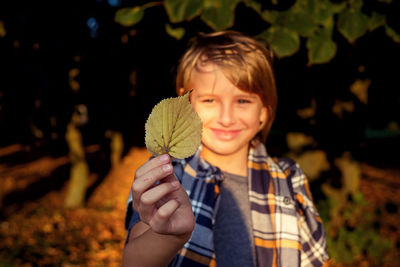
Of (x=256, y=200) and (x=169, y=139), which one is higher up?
(x=169, y=139)

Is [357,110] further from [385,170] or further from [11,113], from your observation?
[385,170]

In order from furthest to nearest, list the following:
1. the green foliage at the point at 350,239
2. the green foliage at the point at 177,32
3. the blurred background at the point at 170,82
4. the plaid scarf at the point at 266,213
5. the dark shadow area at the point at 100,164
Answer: the dark shadow area at the point at 100,164, the green foliage at the point at 350,239, the green foliage at the point at 177,32, the blurred background at the point at 170,82, the plaid scarf at the point at 266,213

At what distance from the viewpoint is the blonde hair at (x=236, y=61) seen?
1387mm

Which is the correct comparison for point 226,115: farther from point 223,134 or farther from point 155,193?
point 155,193

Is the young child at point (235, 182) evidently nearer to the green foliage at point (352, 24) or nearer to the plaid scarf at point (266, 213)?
the plaid scarf at point (266, 213)

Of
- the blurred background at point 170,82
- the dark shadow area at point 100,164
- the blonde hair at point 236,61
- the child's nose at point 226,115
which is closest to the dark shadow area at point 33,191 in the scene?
the blurred background at point 170,82

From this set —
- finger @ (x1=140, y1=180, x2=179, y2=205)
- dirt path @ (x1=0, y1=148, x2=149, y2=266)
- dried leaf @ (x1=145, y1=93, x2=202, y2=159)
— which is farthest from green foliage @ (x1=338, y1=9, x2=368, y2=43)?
dirt path @ (x1=0, y1=148, x2=149, y2=266)

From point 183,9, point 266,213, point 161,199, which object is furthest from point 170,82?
point 161,199

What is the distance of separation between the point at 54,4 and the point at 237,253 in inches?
84.8

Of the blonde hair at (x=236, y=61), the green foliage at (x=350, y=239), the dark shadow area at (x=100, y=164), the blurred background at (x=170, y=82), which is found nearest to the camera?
the blonde hair at (x=236, y=61)

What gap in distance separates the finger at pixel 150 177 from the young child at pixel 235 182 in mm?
390

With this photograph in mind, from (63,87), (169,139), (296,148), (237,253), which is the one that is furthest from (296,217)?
(296,148)

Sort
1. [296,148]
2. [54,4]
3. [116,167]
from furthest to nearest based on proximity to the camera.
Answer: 1. [116,167]
2. [296,148]
3. [54,4]

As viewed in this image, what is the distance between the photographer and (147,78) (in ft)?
8.25
